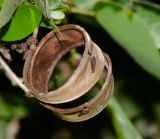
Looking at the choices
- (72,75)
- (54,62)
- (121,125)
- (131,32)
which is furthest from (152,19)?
(72,75)

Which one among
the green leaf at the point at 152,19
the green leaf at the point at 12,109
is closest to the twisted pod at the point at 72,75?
the green leaf at the point at 152,19

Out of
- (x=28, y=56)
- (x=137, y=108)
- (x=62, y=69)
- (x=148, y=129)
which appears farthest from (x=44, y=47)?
(x=148, y=129)

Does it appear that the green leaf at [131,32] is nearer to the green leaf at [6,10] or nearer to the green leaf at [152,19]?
the green leaf at [152,19]

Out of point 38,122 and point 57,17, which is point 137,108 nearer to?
point 38,122

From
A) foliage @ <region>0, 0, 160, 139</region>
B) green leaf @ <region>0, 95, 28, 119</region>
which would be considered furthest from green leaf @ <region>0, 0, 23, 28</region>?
green leaf @ <region>0, 95, 28, 119</region>

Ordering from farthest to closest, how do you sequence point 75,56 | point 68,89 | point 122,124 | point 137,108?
point 137,108 < point 75,56 < point 122,124 < point 68,89

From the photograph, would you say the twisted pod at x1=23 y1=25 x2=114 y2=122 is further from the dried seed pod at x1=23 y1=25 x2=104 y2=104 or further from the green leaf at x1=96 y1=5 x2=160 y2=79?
the green leaf at x1=96 y1=5 x2=160 y2=79
